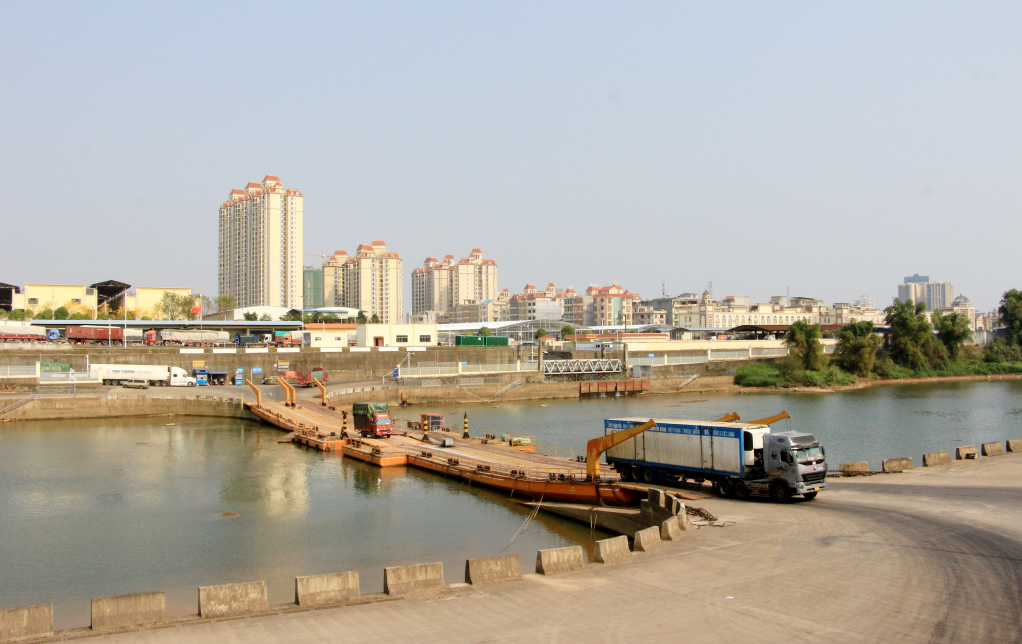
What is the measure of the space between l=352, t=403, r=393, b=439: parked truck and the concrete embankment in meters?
13.5

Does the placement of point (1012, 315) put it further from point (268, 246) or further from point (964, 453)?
point (268, 246)

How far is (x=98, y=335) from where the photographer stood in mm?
75875

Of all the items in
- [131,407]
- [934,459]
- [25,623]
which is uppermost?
[25,623]

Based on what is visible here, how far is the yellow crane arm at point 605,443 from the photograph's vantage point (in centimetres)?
2147

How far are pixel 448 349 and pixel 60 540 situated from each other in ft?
181

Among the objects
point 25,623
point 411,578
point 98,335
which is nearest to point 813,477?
point 411,578

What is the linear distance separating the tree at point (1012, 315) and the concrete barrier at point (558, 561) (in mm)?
103533

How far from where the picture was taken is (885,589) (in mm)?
11805

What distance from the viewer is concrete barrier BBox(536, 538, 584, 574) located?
13.1 meters

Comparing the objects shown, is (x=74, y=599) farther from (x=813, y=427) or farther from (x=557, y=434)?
(x=813, y=427)

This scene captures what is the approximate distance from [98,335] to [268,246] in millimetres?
80415

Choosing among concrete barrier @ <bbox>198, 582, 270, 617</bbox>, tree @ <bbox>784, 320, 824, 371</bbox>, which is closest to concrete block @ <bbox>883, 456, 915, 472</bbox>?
concrete barrier @ <bbox>198, 582, 270, 617</bbox>

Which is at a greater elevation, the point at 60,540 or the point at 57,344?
the point at 57,344

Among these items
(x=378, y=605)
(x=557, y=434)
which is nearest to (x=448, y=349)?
(x=557, y=434)
